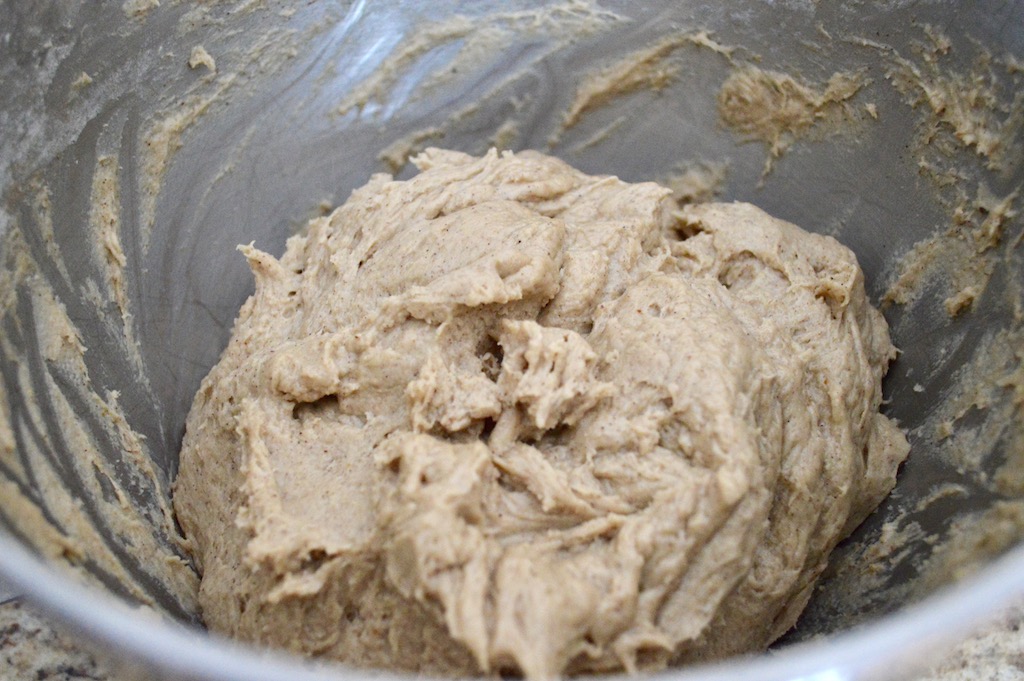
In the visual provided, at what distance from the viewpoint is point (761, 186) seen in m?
2.62

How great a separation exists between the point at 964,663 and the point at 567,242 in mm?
1393

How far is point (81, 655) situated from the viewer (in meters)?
1.97

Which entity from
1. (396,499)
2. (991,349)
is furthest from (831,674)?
(991,349)

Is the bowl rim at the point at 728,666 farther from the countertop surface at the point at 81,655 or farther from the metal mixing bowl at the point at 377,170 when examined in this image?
the countertop surface at the point at 81,655

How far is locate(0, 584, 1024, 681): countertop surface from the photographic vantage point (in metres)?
1.94

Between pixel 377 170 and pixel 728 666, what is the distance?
2041mm

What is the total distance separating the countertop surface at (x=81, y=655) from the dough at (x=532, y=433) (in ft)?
1.15

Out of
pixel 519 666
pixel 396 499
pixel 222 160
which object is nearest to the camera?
pixel 519 666

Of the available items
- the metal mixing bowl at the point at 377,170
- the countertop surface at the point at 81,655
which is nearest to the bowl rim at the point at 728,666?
the metal mixing bowl at the point at 377,170

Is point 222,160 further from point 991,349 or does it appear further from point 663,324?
point 991,349

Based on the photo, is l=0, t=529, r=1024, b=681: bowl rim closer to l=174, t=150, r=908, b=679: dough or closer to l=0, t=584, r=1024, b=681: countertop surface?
l=174, t=150, r=908, b=679: dough

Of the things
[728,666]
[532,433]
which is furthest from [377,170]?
[728,666]

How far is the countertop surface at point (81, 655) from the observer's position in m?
1.94

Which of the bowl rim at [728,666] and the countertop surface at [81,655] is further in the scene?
the countertop surface at [81,655]
